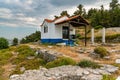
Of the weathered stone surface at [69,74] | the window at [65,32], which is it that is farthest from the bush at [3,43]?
the weathered stone surface at [69,74]

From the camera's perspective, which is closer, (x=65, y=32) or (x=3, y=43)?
(x=65, y=32)

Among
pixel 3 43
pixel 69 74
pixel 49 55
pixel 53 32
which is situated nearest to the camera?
pixel 69 74

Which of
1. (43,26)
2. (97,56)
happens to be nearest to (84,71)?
(97,56)

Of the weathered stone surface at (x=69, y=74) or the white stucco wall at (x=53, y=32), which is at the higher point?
the white stucco wall at (x=53, y=32)

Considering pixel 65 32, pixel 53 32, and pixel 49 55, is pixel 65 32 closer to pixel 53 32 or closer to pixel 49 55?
pixel 53 32

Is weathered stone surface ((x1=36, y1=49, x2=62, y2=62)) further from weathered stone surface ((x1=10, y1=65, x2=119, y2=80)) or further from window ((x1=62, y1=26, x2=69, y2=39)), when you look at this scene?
window ((x1=62, y1=26, x2=69, y2=39))

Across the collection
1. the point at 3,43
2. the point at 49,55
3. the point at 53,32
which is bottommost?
the point at 49,55

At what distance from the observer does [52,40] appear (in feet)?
81.0

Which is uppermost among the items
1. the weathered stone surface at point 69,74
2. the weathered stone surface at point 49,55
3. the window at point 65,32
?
the window at point 65,32

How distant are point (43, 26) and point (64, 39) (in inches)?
157

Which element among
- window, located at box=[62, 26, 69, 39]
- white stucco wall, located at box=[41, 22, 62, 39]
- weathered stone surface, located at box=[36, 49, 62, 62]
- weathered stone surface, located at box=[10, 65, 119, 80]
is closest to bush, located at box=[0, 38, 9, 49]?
white stucco wall, located at box=[41, 22, 62, 39]

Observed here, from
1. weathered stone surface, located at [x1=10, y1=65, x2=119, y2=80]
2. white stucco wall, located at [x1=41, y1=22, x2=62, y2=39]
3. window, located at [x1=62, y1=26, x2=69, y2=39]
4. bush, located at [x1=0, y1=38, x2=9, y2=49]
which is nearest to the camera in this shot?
weathered stone surface, located at [x1=10, y1=65, x2=119, y2=80]

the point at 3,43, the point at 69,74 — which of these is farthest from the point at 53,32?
the point at 69,74

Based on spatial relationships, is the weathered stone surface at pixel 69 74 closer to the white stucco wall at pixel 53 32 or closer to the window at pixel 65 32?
the white stucco wall at pixel 53 32
